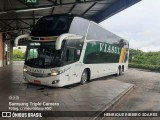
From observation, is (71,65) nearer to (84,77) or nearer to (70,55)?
(70,55)

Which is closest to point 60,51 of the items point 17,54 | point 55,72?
point 55,72

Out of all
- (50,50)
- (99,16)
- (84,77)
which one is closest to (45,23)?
(50,50)

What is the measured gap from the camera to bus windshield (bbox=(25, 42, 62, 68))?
10508mm

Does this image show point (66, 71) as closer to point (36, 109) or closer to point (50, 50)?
point (50, 50)

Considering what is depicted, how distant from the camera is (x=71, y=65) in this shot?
36.6 feet

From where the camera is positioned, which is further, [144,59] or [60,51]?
[144,59]

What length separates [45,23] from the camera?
11.5 meters

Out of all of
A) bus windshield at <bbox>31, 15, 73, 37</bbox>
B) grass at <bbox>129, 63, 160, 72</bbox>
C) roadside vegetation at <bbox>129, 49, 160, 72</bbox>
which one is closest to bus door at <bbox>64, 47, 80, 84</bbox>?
bus windshield at <bbox>31, 15, 73, 37</bbox>

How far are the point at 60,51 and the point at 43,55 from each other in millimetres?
855

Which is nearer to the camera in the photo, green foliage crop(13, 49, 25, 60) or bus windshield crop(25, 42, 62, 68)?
bus windshield crop(25, 42, 62, 68)

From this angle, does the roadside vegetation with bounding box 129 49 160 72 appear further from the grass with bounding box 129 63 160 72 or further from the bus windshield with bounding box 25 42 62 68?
the bus windshield with bounding box 25 42 62 68

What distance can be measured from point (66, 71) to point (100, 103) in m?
3.11

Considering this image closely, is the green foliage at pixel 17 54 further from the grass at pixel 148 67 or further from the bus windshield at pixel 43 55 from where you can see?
the bus windshield at pixel 43 55

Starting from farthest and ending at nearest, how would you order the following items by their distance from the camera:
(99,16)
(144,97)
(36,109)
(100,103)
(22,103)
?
(99,16)
(144,97)
(100,103)
(22,103)
(36,109)
